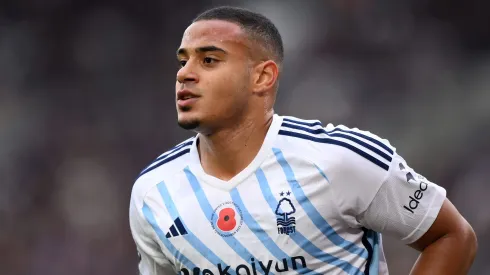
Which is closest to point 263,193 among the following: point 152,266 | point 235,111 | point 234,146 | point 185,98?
point 234,146

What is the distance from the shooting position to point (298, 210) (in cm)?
301

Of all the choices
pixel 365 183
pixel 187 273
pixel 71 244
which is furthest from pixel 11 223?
pixel 365 183

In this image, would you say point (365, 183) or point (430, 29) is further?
point (430, 29)

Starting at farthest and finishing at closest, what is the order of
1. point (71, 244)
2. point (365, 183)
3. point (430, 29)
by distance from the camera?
point (430, 29)
point (71, 244)
point (365, 183)

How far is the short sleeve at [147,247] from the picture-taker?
10.6 feet

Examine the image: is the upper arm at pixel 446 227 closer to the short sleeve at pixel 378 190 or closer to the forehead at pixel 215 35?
the short sleeve at pixel 378 190

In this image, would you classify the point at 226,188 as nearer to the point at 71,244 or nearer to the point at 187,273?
the point at 187,273

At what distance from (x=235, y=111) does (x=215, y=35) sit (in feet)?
1.09

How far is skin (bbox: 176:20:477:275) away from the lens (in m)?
3.10

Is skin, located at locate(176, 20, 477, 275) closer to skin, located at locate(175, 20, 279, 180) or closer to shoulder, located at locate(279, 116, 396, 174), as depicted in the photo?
skin, located at locate(175, 20, 279, 180)

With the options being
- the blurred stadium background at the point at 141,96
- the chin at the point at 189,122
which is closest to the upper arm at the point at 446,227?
the chin at the point at 189,122

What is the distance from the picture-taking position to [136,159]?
7312 mm

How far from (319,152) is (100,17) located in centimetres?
514

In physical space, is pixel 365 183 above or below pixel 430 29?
below
